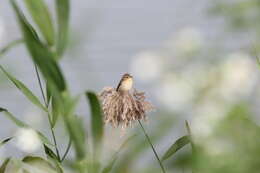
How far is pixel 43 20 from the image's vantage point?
281 mm

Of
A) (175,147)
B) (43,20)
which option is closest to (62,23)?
(43,20)

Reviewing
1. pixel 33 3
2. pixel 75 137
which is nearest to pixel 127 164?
pixel 75 137

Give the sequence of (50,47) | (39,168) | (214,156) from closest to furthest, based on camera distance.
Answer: (214,156)
(50,47)
(39,168)

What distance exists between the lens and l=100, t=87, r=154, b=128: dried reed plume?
1.97 feet

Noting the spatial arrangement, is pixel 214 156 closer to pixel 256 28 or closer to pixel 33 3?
pixel 256 28

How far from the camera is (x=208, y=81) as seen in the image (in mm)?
175

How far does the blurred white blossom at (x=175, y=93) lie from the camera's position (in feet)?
0.54

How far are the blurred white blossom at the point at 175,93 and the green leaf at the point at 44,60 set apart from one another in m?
0.10

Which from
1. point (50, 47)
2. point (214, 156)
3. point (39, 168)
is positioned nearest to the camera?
point (214, 156)

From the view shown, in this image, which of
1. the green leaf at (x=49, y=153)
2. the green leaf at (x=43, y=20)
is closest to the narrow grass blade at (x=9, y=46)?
the green leaf at (x=43, y=20)

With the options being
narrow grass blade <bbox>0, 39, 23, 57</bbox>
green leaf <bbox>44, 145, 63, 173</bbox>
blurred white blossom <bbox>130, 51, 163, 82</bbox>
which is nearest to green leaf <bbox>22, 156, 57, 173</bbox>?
green leaf <bbox>44, 145, 63, 173</bbox>

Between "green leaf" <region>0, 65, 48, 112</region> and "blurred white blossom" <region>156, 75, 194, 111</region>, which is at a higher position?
"green leaf" <region>0, 65, 48, 112</region>

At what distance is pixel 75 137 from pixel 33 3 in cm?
11

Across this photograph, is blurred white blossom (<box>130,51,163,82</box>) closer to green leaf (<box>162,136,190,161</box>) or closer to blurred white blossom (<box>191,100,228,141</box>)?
blurred white blossom (<box>191,100,228,141</box>)
